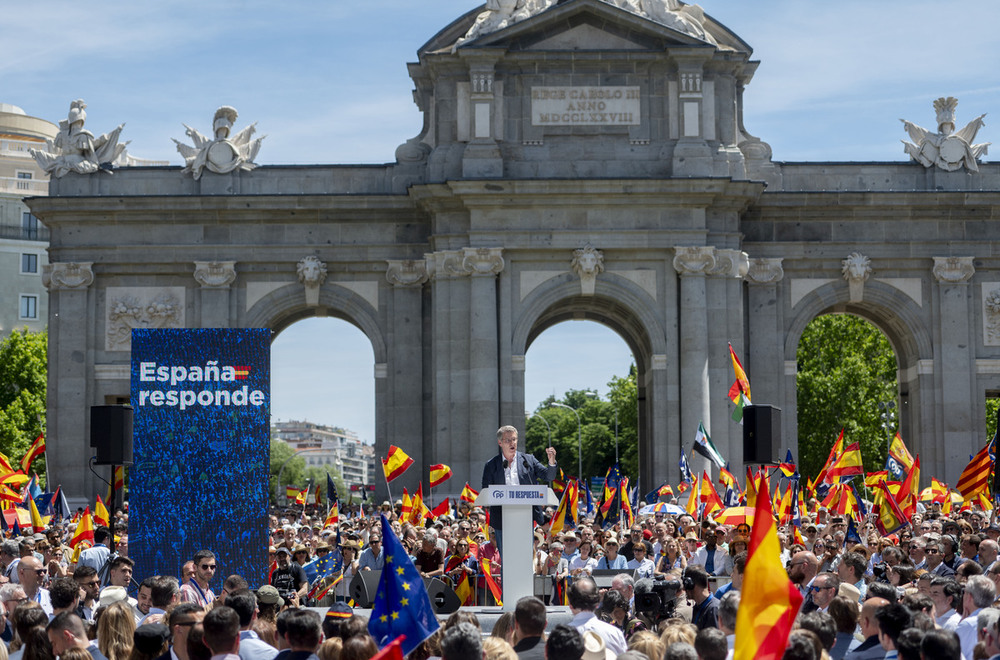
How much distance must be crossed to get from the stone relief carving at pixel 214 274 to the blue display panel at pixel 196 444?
2661 cm

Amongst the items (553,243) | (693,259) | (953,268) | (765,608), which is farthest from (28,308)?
(765,608)

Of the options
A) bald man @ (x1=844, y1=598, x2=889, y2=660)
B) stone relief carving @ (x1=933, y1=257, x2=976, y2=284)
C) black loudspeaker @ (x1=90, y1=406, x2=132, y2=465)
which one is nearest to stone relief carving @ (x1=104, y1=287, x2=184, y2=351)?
black loudspeaker @ (x1=90, y1=406, x2=132, y2=465)

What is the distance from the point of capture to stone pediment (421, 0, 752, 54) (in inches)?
1641

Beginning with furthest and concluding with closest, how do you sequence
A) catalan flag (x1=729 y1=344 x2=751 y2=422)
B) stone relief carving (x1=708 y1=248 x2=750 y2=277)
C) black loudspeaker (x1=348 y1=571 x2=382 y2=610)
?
stone relief carving (x1=708 y1=248 x2=750 y2=277)
catalan flag (x1=729 y1=344 x2=751 y2=422)
black loudspeaker (x1=348 y1=571 x2=382 y2=610)

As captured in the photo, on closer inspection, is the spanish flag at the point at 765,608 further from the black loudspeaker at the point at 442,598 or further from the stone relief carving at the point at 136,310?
the stone relief carving at the point at 136,310

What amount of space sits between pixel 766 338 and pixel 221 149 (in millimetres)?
16874

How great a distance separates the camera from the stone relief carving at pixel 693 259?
136 ft

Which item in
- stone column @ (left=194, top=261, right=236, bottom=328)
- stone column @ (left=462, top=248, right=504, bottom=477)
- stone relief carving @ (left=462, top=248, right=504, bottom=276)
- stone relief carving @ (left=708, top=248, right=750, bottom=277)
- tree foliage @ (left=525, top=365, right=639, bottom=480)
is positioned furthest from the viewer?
tree foliage @ (left=525, top=365, right=639, bottom=480)

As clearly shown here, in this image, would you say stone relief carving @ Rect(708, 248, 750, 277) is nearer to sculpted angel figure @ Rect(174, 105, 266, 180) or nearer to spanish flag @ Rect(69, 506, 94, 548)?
sculpted angel figure @ Rect(174, 105, 266, 180)

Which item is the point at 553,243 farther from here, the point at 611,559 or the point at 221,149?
the point at 611,559

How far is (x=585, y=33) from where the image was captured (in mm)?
42438

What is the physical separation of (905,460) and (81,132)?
2521cm

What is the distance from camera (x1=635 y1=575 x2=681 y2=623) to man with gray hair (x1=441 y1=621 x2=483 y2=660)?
18.2ft

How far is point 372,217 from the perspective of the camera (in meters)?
43.8
